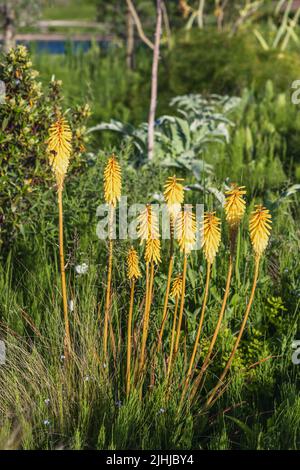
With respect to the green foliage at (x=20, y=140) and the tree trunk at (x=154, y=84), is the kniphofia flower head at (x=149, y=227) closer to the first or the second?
the green foliage at (x=20, y=140)

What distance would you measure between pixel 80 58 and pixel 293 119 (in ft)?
13.0

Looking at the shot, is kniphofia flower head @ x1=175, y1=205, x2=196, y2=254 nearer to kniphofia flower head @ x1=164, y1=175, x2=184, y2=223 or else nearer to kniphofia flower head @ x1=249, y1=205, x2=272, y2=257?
kniphofia flower head @ x1=164, y1=175, x2=184, y2=223

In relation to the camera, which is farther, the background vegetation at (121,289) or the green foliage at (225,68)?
the green foliage at (225,68)

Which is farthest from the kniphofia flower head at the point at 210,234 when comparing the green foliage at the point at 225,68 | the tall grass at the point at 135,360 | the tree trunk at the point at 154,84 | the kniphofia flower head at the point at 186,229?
the green foliage at the point at 225,68

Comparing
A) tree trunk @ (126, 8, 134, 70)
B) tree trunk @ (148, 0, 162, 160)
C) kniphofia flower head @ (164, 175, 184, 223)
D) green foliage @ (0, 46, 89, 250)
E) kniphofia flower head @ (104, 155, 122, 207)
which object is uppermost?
tree trunk @ (126, 8, 134, 70)

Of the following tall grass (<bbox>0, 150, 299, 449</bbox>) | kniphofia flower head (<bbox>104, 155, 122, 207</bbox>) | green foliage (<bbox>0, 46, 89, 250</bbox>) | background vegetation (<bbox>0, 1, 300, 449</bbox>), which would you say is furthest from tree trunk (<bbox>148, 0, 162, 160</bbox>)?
kniphofia flower head (<bbox>104, 155, 122, 207</bbox>)

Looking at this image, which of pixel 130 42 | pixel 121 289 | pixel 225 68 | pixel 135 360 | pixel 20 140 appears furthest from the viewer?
pixel 130 42

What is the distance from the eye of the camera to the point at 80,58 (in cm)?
973

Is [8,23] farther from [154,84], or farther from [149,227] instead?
[149,227]

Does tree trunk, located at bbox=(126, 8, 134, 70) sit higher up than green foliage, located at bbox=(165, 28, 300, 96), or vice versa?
tree trunk, located at bbox=(126, 8, 134, 70)
